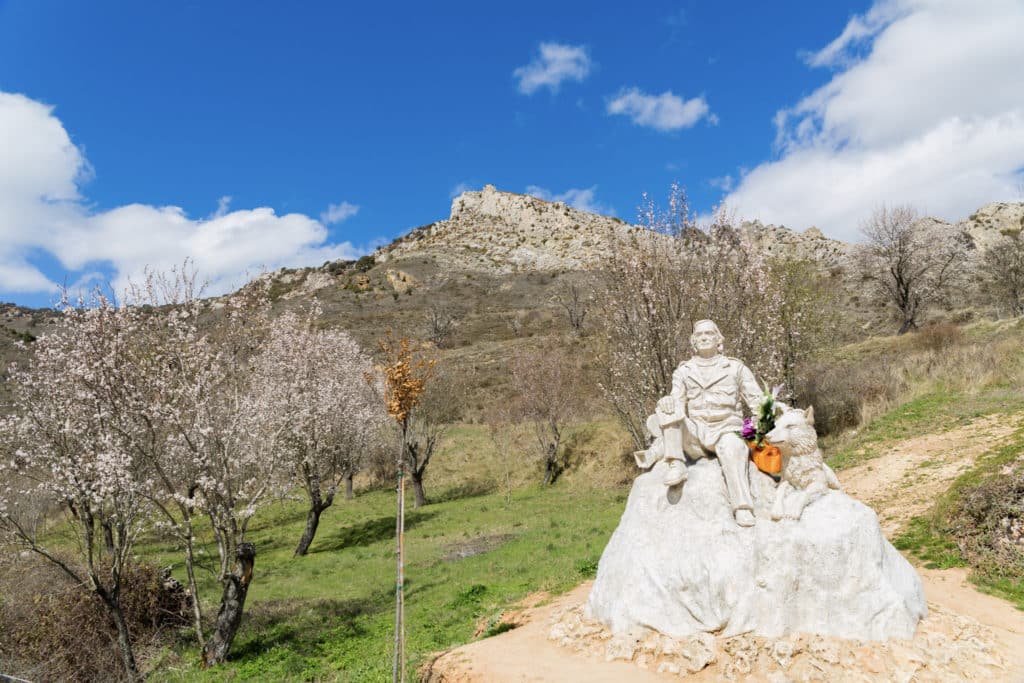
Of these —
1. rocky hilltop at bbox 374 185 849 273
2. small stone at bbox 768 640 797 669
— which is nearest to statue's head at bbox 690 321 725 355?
small stone at bbox 768 640 797 669

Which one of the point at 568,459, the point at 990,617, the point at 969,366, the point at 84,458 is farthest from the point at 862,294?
the point at 84,458

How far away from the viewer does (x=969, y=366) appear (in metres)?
20.4

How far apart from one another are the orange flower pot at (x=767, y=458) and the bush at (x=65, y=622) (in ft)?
36.9

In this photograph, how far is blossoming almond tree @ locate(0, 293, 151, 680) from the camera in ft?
32.1

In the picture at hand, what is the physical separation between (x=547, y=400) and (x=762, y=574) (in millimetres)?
21405

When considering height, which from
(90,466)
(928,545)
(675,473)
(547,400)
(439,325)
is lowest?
(928,545)

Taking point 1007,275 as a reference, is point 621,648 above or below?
below

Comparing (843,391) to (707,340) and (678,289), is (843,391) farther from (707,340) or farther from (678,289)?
(707,340)

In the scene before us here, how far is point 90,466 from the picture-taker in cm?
1110

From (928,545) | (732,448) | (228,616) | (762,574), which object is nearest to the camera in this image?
(762,574)

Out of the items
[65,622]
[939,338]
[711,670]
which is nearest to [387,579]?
Answer: [65,622]

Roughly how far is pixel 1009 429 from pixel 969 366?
7.39m

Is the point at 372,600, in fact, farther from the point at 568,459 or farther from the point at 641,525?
the point at 568,459

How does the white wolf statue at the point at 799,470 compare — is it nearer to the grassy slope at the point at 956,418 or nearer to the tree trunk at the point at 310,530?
the grassy slope at the point at 956,418
